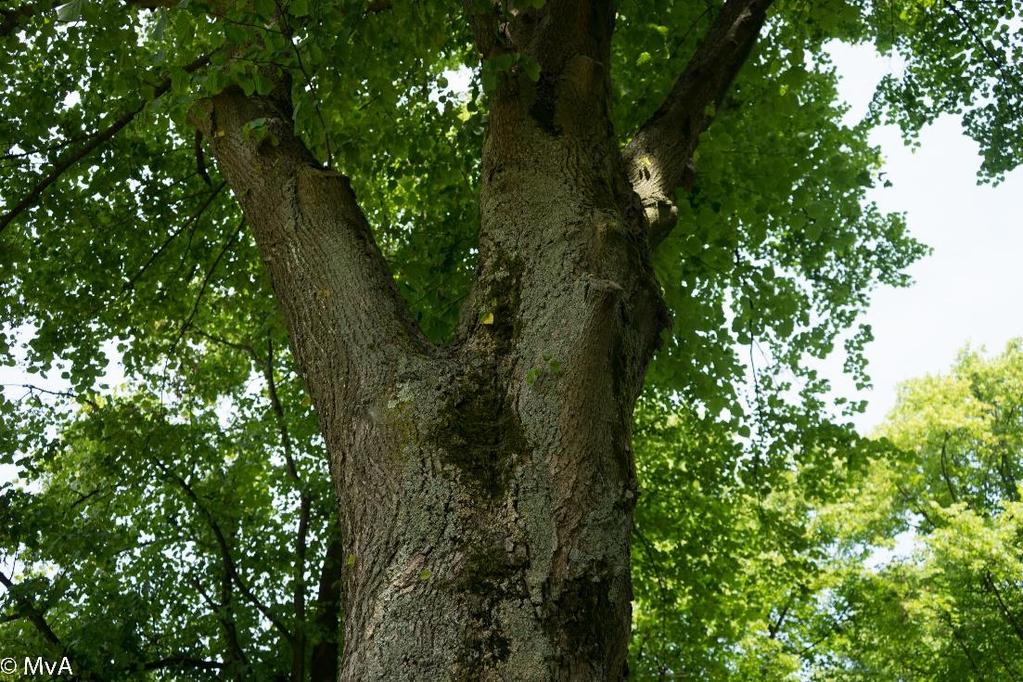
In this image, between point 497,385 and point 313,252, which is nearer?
point 497,385

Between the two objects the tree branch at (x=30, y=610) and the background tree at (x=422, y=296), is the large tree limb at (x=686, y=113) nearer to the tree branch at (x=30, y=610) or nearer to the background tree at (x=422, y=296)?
the background tree at (x=422, y=296)

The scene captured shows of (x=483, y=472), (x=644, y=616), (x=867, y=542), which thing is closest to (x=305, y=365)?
(x=483, y=472)

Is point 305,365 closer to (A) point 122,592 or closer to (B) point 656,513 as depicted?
(A) point 122,592

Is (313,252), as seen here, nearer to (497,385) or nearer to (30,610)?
(497,385)

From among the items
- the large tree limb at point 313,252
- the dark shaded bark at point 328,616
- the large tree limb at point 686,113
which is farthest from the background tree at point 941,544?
the large tree limb at point 313,252

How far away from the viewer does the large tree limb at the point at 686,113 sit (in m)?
4.31

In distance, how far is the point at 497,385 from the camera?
3.18m

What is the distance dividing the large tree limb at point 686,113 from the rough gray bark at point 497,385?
0.24 m

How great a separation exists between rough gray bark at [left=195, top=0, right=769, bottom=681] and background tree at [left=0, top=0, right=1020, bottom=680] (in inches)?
0.5

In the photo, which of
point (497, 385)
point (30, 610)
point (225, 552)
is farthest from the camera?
point (225, 552)

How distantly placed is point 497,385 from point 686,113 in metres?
2.07

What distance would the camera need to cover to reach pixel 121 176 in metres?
7.24

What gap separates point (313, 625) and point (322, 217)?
19.3 ft

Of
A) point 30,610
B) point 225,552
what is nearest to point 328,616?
point 225,552
